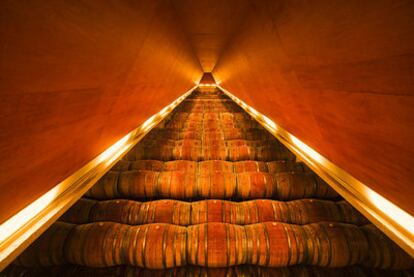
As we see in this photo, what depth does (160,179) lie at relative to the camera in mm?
2840

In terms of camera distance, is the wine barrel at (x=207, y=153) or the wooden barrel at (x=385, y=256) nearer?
the wooden barrel at (x=385, y=256)

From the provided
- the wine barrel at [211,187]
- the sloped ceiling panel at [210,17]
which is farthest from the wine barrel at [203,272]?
the sloped ceiling panel at [210,17]

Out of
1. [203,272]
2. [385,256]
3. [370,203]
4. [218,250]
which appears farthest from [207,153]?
[385,256]

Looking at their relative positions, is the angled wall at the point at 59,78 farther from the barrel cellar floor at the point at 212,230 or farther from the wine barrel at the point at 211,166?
the wine barrel at the point at 211,166

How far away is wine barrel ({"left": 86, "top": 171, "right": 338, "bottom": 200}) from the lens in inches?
109

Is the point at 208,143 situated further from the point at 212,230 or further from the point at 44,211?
the point at 44,211

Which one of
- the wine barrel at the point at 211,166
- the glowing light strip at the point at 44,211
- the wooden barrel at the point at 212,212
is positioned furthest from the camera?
the wine barrel at the point at 211,166

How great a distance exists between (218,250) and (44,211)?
166cm

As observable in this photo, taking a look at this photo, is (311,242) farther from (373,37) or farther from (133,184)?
(133,184)

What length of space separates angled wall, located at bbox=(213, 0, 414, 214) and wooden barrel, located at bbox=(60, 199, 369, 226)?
93 cm

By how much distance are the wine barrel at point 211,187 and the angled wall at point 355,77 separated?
3.19ft

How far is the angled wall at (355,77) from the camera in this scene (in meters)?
0.83

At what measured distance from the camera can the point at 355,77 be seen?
1.11 m

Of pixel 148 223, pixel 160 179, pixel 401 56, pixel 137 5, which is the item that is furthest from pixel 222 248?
pixel 137 5
